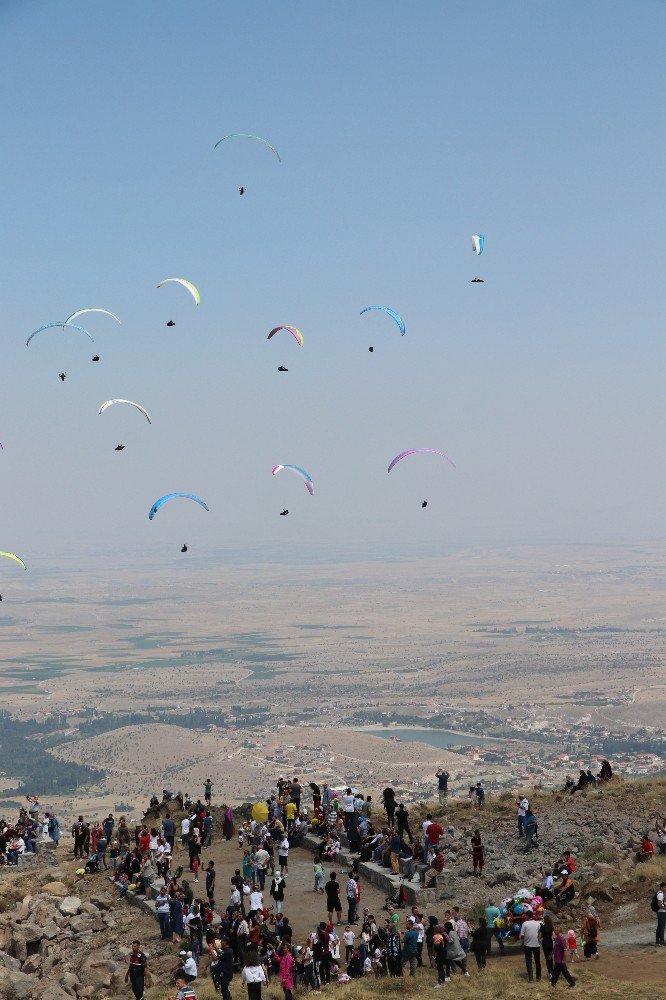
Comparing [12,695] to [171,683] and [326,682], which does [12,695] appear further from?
[326,682]

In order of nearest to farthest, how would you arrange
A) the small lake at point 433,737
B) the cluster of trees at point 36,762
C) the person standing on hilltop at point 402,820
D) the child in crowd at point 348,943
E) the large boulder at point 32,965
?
the child in crowd at point 348,943
the large boulder at point 32,965
the person standing on hilltop at point 402,820
the cluster of trees at point 36,762
the small lake at point 433,737

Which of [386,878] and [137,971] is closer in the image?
[137,971]

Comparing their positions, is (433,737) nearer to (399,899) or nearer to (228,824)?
(228,824)

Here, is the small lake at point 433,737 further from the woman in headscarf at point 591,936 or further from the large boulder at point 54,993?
the woman in headscarf at point 591,936

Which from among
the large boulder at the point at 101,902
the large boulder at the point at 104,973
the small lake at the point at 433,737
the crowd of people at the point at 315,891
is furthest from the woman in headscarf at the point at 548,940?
the small lake at the point at 433,737

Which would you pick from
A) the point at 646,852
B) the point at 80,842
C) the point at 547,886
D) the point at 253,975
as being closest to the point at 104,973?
the point at 253,975

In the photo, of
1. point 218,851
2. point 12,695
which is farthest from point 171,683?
point 218,851
